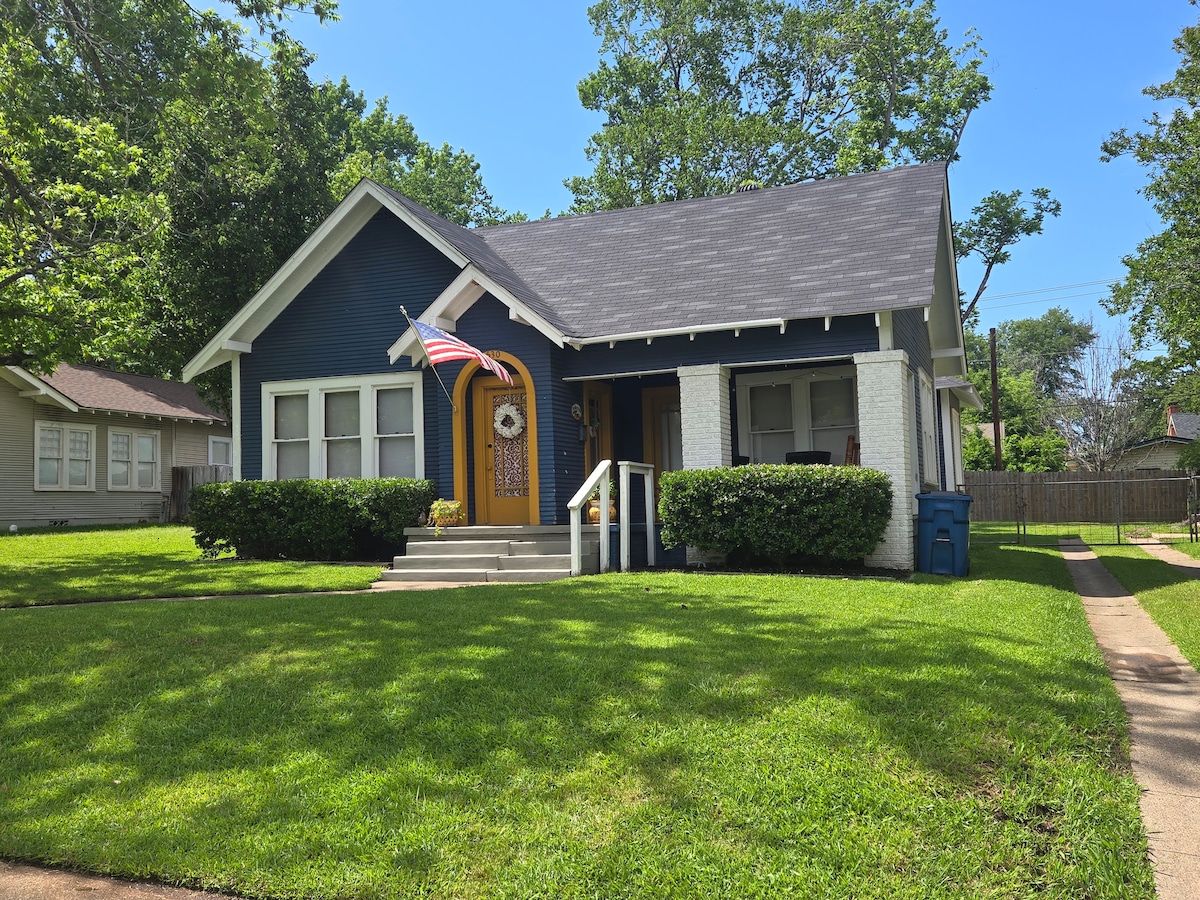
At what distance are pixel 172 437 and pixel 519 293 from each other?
744 inches

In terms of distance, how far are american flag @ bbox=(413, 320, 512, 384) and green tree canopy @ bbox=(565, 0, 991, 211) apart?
69.5ft

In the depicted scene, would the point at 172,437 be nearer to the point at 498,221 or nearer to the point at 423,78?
the point at 423,78

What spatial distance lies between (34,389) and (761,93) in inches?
1087

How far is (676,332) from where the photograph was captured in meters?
12.8

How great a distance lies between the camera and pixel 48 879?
3598 mm

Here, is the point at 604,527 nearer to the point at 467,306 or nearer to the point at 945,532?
the point at 467,306

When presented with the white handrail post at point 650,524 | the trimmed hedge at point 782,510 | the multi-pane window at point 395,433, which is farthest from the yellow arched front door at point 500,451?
the trimmed hedge at point 782,510

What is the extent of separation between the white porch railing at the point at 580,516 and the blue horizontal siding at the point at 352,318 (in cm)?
335

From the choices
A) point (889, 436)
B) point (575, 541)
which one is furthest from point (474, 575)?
point (889, 436)

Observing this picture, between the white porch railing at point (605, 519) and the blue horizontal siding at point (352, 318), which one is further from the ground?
the blue horizontal siding at point (352, 318)

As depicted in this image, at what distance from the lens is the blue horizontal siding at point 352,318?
578 inches

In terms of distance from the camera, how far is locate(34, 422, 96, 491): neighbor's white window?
2409 cm

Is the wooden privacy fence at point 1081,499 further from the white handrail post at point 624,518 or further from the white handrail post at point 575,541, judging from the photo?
the white handrail post at point 575,541

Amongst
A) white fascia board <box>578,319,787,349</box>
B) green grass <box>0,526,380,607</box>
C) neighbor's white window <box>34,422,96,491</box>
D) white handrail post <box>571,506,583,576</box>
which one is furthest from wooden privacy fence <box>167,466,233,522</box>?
white handrail post <box>571,506,583,576</box>
